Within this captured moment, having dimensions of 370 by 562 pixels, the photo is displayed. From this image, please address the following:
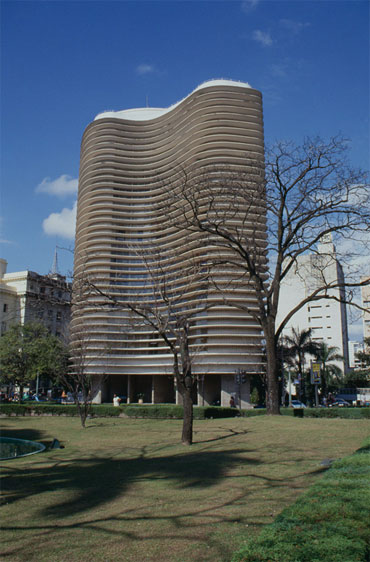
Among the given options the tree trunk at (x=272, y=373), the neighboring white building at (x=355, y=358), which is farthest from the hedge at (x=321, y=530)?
the neighboring white building at (x=355, y=358)

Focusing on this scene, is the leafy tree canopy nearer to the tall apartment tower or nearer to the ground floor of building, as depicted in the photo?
the tall apartment tower

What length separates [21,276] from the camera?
8750cm

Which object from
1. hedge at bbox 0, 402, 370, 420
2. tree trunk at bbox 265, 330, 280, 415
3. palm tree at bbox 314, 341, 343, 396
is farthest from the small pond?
palm tree at bbox 314, 341, 343, 396

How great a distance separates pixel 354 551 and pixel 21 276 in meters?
89.5

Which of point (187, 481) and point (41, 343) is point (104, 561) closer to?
point (187, 481)

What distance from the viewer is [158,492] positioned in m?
8.64

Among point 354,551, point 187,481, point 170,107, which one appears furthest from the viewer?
point 170,107

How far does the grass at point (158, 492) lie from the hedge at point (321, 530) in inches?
35.6

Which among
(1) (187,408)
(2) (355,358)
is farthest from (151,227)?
(2) (355,358)

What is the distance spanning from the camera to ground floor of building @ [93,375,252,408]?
194 feet

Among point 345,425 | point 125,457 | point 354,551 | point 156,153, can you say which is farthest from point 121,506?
point 156,153

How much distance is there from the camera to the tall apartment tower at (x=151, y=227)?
58.8 meters

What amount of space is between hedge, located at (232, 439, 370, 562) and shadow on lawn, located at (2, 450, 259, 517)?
3559mm

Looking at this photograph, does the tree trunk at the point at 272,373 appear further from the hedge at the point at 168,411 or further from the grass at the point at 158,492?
the grass at the point at 158,492
